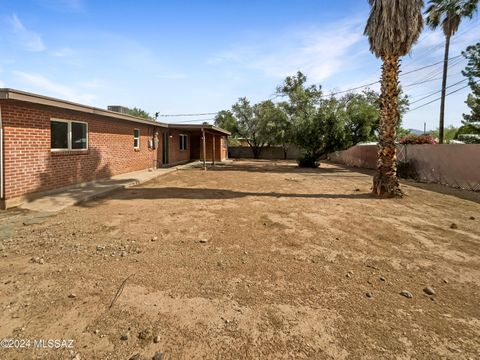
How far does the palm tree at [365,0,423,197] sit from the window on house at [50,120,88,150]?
9.66 m

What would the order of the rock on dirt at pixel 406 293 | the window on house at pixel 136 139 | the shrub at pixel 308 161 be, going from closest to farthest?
1. the rock on dirt at pixel 406 293
2. the window on house at pixel 136 139
3. the shrub at pixel 308 161

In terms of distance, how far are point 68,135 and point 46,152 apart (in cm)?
115

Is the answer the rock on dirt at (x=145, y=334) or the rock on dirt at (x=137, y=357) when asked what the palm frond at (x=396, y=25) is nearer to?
the rock on dirt at (x=145, y=334)

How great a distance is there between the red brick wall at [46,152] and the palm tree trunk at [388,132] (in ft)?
31.4

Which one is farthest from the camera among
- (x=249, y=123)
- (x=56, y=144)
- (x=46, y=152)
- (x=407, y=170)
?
(x=249, y=123)

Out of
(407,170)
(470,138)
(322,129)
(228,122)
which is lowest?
(407,170)

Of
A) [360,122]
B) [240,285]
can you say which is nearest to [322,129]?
[360,122]

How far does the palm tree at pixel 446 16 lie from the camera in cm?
1675

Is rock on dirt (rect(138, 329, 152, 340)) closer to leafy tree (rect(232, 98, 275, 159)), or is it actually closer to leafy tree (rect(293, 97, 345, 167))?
leafy tree (rect(293, 97, 345, 167))

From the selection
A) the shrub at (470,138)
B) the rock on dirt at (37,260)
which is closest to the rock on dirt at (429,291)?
the rock on dirt at (37,260)

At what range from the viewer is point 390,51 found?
8617 millimetres

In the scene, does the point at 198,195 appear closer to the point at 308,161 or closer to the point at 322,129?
the point at 322,129

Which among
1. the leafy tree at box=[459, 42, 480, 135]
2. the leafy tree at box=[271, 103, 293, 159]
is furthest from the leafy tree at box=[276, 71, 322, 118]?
the leafy tree at box=[459, 42, 480, 135]

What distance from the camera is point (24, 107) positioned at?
7031 millimetres
